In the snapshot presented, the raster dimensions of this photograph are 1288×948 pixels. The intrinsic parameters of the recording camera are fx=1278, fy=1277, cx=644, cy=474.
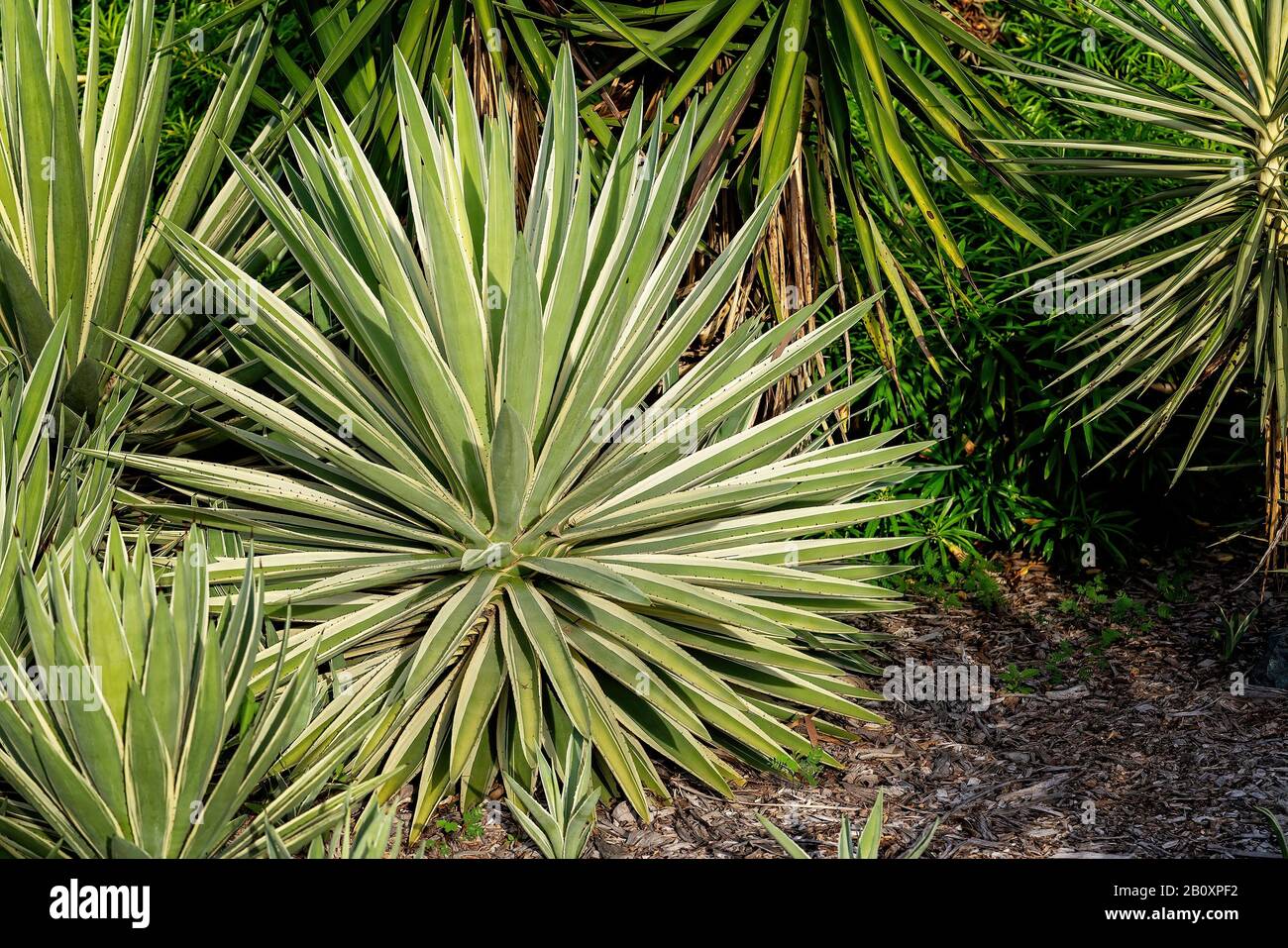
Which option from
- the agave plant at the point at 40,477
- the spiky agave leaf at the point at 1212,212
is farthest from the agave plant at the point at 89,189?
the spiky agave leaf at the point at 1212,212

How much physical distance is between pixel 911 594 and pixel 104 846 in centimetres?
262

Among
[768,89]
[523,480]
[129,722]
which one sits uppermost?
[768,89]

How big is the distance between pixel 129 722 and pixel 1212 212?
2.83m

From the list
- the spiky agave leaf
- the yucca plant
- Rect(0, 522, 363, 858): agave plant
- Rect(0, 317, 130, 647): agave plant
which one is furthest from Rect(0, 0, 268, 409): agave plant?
the spiky agave leaf

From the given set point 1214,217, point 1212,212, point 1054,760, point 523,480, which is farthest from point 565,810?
point 1214,217

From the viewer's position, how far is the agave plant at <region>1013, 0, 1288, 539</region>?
3207 mm

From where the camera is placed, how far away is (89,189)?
133 inches

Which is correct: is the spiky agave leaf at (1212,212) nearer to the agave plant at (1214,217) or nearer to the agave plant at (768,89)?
the agave plant at (1214,217)

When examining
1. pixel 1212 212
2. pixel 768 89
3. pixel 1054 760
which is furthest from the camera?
pixel 768 89

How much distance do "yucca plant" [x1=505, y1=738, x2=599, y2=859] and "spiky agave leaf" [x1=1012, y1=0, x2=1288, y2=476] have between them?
154cm

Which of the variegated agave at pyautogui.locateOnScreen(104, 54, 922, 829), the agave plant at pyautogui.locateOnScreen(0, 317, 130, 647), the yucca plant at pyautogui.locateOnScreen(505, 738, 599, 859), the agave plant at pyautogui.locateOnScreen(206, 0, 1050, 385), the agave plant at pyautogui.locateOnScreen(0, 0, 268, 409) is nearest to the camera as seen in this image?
the agave plant at pyautogui.locateOnScreen(0, 317, 130, 647)

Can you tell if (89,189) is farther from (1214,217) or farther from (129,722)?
(1214,217)

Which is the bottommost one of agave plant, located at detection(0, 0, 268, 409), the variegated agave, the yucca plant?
the yucca plant

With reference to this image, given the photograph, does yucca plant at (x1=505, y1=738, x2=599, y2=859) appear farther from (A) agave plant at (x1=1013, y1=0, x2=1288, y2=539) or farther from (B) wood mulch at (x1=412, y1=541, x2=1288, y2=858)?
(A) agave plant at (x1=1013, y1=0, x2=1288, y2=539)
